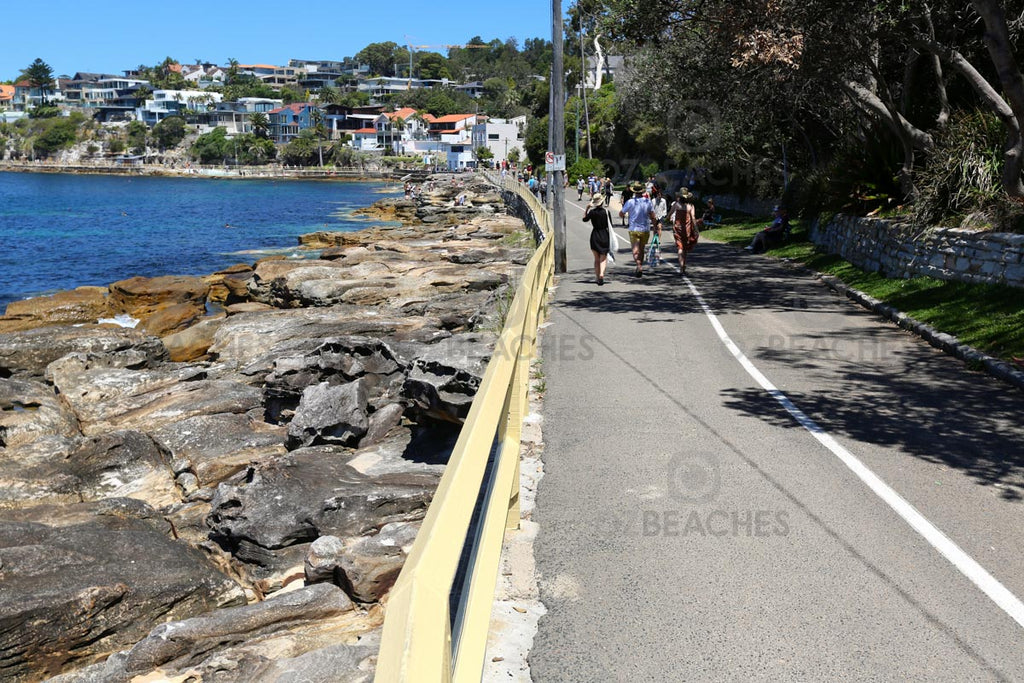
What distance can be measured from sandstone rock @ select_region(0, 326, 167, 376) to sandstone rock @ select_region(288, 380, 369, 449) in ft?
26.8

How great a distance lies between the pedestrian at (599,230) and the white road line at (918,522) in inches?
370

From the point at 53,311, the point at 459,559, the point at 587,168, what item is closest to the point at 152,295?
the point at 53,311

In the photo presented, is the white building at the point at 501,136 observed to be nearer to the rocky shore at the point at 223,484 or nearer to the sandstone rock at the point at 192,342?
the rocky shore at the point at 223,484

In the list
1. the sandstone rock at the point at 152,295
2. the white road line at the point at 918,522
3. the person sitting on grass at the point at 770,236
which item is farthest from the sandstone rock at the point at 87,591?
the person sitting on grass at the point at 770,236

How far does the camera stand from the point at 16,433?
14.0 m

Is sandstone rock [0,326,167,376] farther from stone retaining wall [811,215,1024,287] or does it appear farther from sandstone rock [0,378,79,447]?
stone retaining wall [811,215,1024,287]

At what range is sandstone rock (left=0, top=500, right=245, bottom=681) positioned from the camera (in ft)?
23.3

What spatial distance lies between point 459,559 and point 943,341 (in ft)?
35.8

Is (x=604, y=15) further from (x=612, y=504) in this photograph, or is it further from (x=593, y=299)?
(x=612, y=504)

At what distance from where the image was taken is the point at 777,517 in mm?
6766

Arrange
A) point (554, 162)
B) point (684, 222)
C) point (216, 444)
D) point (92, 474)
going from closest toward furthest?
point (92, 474)
point (216, 444)
point (684, 222)
point (554, 162)

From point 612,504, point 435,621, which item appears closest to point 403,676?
point 435,621

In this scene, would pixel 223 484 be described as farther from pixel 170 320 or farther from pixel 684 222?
pixel 170 320
